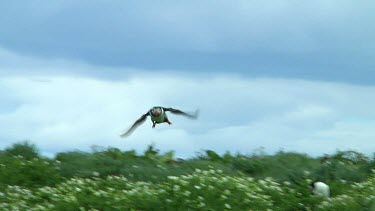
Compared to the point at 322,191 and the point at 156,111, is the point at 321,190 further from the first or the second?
the point at 156,111

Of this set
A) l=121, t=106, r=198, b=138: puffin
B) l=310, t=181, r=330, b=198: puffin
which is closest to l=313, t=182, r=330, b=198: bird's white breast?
l=310, t=181, r=330, b=198: puffin

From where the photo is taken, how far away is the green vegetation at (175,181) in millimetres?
10961

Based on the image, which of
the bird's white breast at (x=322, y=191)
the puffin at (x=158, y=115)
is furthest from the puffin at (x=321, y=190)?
the puffin at (x=158, y=115)

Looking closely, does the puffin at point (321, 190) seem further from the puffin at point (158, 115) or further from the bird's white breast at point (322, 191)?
the puffin at point (158, 115)

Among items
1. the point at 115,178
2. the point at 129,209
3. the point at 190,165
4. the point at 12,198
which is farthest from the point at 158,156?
the point at 129,209

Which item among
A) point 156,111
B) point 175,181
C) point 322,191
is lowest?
point 175,181

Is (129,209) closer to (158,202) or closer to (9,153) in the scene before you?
(158,202)

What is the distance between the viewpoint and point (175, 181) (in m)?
11.5

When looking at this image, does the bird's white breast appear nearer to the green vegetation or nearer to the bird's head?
the green vegetation

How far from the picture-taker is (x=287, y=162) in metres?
14.9

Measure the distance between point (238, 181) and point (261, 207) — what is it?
3.94 feet

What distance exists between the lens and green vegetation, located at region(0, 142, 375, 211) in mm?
10961

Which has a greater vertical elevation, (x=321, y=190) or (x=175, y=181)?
(x=321, y=190)

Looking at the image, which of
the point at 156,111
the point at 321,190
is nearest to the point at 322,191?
the point at 321,190
